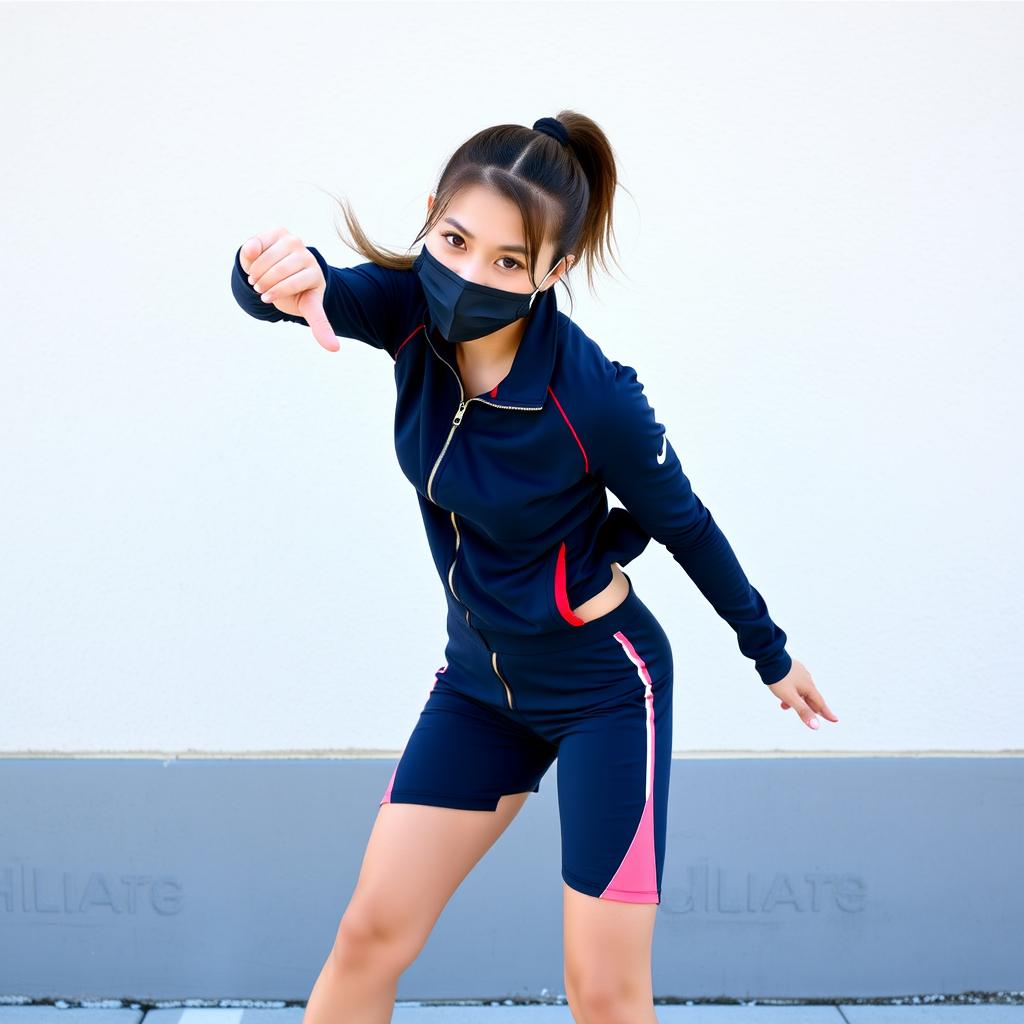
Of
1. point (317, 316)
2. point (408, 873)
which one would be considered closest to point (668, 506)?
point (317, 316)

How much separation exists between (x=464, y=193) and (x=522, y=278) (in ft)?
0.49

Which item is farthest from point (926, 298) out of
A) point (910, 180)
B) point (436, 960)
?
point (436, 960)

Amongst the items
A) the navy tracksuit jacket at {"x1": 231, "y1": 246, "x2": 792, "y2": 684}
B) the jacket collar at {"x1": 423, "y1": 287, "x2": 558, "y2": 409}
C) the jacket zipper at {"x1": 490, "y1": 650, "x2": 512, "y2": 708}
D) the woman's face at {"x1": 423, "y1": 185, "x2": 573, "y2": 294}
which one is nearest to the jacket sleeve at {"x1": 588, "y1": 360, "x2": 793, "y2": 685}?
the navy tracksuit jacket at {"x1": 231, "y1": 246, "x2": 792, "y2": 684}

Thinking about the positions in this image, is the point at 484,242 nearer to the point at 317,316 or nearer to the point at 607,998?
the point at 317,316

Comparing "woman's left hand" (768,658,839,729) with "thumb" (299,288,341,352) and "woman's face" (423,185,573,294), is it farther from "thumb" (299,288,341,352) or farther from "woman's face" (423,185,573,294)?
"thumb" (299,288,341,352)

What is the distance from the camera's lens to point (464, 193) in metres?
1.73

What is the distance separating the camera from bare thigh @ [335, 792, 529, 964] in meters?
1.90

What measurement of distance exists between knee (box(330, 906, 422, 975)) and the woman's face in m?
1.02

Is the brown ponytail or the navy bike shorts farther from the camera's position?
the navy bike shorts

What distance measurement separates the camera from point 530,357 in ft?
5.92

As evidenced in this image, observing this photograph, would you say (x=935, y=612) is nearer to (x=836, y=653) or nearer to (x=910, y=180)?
(x=836, y=653)

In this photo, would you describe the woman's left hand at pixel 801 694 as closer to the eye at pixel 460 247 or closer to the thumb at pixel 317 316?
the eye at pixel 460 247

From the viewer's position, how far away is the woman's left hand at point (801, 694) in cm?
202

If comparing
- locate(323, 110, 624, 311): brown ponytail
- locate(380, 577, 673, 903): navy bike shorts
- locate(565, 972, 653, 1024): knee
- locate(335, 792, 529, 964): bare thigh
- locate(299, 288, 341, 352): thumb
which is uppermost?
locate(323, 110, 624, 311): brown ponytail
